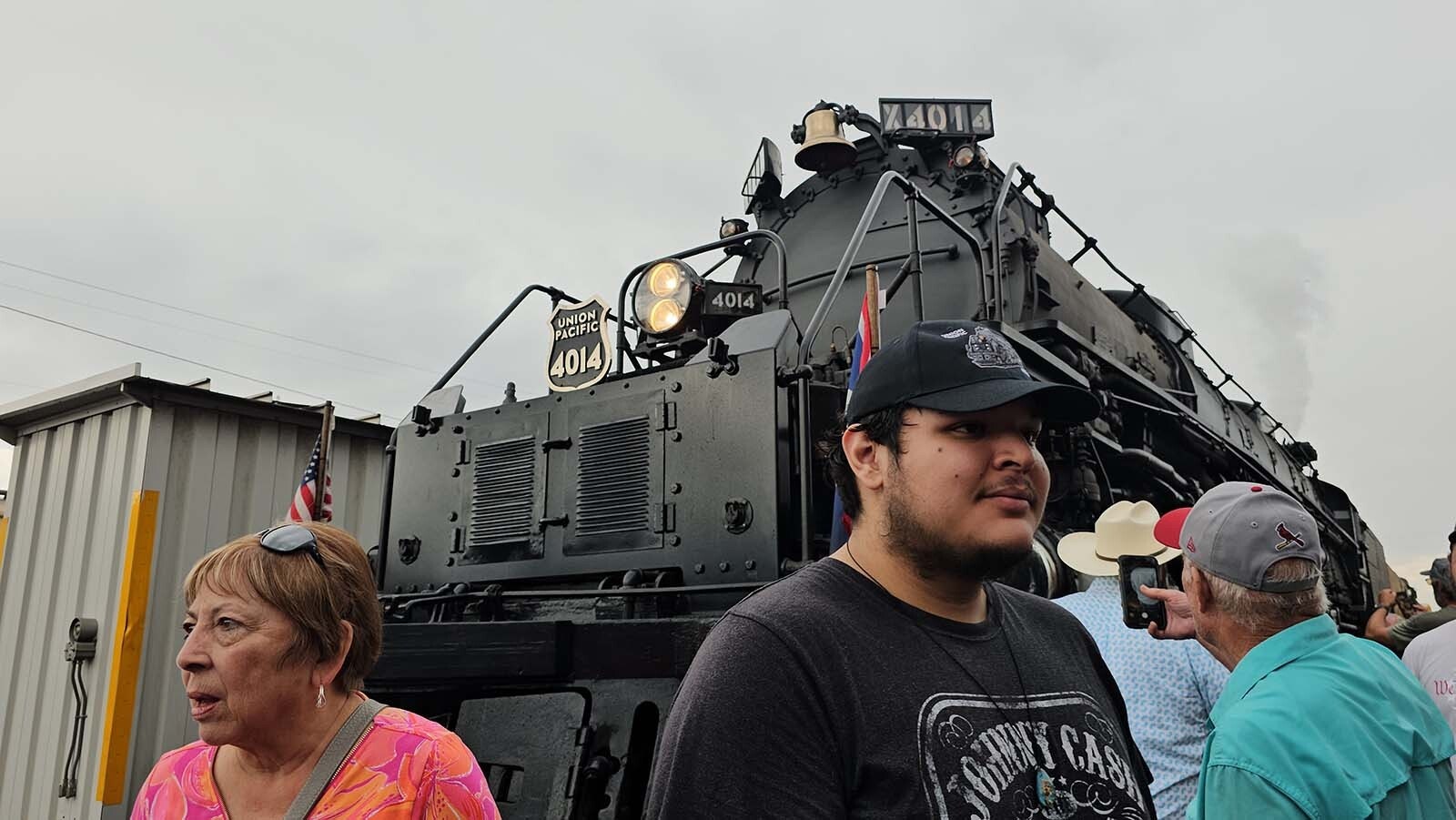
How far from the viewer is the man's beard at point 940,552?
153 cm

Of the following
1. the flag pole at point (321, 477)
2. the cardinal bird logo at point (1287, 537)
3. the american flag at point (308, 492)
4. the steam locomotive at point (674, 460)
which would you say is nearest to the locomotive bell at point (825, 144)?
the steam locomotive at point (674, 460)

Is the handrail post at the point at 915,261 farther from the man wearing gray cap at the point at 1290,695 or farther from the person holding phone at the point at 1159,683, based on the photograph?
the man wearing gray cap at the point at 1290,695

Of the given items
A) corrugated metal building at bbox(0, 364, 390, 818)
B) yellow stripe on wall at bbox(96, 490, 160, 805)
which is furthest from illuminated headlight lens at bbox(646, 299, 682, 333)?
yellow stripe on wall at bbox(96, 490, 160, 805)

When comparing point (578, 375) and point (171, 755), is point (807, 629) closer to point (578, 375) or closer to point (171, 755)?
point (171, 755)

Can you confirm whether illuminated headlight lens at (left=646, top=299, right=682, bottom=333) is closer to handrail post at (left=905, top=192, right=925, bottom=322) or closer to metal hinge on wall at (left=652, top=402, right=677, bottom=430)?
metal hinge on wall at (left=652, top=402, right=677, bottom=430)

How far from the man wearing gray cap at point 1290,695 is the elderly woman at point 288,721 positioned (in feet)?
4.51

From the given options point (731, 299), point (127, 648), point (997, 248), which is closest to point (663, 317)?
point (731, 299)

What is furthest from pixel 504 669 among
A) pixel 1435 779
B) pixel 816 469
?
pixel 1435 779

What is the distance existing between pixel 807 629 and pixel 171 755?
139 centimetres

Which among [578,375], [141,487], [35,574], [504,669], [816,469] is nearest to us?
[504,669]

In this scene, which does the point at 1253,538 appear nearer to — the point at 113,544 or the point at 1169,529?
the point at 1169,529

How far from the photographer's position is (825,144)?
675 cm

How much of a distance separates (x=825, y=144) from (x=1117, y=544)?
158 inches

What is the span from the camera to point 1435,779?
6.02 ft
